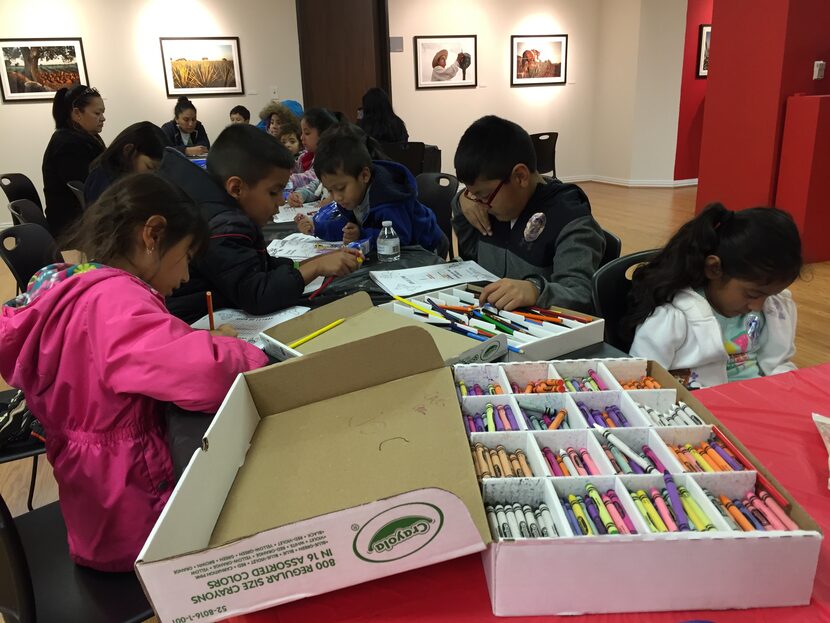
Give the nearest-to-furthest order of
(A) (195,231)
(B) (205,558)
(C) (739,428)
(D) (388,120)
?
(B) (205,558), (C) (739,428), (A) (195,231), (D) (388,120)

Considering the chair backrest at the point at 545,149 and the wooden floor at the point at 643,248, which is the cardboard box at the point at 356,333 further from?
the chair backrest at the point at 545,149

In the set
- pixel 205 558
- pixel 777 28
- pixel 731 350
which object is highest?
pixel 777 28

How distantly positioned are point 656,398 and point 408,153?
4.03 m

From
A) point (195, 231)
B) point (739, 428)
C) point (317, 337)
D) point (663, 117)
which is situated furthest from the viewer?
point (663, 117)

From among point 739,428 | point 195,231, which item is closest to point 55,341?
point 195,231

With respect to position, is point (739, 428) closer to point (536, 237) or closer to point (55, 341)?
point (536, 237)

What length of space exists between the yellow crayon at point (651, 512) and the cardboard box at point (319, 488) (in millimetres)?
174

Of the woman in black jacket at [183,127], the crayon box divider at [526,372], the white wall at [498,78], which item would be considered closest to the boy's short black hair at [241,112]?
the woman in black jacket at [183,127]

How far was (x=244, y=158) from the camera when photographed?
5.76 feet

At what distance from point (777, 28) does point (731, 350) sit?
12.7ft

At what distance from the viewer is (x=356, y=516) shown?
0.54 metres

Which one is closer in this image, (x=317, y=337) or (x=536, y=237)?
(x=317, y=337)

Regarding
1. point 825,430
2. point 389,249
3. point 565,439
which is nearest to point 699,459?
point 565,439

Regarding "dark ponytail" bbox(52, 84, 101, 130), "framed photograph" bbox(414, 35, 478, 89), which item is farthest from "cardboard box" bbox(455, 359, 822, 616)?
"framed photograph" bbox(414, 35, 478, 89)
